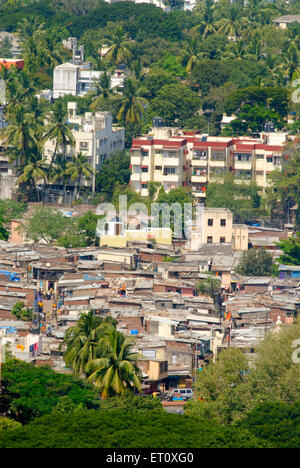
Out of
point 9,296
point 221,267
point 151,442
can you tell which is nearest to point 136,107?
point 221,267

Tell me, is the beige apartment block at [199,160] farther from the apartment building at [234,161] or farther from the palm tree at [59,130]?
the palm tree at [59,130]

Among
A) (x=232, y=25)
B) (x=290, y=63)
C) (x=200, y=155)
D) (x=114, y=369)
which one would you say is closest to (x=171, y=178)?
(x=200, y=155)

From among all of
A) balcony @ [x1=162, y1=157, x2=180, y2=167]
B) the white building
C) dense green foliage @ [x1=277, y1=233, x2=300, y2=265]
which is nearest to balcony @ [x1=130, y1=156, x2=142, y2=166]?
balcony @ [x1=162, y1=157, x2=180, y2=167]

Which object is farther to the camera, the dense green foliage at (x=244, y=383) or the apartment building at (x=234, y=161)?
the apartment building at (x=234, y=161)

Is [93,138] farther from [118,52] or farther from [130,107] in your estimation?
[118,52]

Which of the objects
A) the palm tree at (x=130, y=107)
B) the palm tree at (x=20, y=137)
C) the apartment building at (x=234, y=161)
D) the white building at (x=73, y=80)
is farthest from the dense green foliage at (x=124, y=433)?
the white building at (x=73, y=80)

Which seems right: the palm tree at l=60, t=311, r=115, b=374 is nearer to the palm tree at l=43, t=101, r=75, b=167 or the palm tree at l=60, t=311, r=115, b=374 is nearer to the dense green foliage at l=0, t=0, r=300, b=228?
the dense green foliage at l=0, t=0, r=300, b=228
